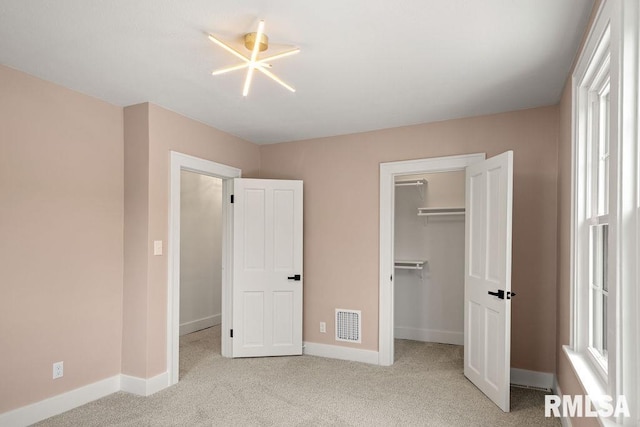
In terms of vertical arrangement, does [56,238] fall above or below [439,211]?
below

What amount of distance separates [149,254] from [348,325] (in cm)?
221

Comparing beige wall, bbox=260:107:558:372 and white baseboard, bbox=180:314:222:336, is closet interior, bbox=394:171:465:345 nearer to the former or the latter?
beige wall, bbox=260:107:558:372

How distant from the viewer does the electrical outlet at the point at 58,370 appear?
119 inches

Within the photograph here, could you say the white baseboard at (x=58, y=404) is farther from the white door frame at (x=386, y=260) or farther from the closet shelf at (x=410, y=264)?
the closet shelf at (x=410, y=264)

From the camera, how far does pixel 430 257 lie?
5.13m

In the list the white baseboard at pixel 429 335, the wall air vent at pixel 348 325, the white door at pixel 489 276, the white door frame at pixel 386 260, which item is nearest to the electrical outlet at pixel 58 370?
the wall air vent at pixel 348 325

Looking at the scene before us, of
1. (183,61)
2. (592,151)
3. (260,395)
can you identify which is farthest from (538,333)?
(183,61)

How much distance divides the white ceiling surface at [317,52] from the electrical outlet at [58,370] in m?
2.12

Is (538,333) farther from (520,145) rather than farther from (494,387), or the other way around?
(520,145)

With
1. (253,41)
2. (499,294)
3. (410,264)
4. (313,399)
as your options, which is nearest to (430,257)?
(410,264)

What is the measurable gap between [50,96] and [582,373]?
12.8ft

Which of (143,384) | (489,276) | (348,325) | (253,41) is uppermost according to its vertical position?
(253,41)

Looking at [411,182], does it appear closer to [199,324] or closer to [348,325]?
[348,325]

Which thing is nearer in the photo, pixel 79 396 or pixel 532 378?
pixel 79 396
